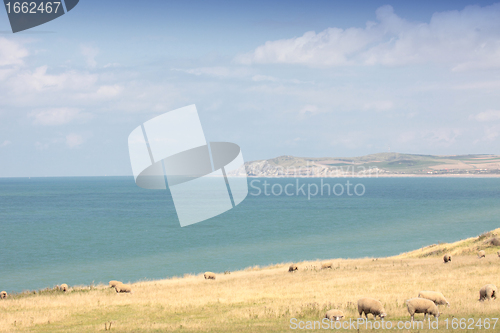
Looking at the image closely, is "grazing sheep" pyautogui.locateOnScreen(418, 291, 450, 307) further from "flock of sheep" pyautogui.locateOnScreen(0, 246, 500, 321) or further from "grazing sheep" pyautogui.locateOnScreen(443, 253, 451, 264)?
"grazing sheep" pyautogui.locateOnScreen(443, 253, 451, 264)

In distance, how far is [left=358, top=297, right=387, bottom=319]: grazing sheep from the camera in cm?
1367

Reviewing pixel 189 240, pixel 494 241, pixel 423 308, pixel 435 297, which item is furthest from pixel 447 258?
pixel 189 240

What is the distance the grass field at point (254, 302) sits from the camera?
1413 cm

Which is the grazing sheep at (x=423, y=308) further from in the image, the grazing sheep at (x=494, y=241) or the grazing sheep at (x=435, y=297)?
the grazing sheep at (x=494, y=241)

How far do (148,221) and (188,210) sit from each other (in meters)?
14.7

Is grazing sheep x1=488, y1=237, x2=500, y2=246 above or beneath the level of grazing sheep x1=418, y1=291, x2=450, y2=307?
beneath

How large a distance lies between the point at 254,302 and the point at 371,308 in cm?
624

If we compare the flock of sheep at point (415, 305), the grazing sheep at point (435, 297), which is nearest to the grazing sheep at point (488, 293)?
the flock of sheep at point (415, 305)

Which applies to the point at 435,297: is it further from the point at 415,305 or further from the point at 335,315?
the point at 335,315

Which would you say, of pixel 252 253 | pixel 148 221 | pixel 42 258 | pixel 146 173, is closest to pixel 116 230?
pixel 148 221

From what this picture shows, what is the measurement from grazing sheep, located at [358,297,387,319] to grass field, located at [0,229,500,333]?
423 millimetres

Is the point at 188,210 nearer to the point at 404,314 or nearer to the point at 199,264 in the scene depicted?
the point at 199,264

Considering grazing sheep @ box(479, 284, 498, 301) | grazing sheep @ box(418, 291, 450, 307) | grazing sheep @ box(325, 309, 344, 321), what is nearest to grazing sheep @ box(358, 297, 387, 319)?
grazing sheep @ box(325, 309, 344, 321)

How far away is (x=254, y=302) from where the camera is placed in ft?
60.6
